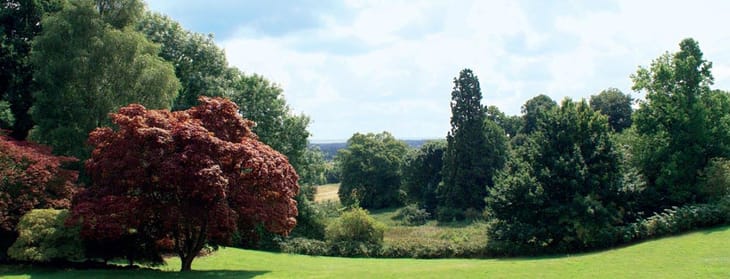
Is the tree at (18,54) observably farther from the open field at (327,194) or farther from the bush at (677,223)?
the open field at (327,194)

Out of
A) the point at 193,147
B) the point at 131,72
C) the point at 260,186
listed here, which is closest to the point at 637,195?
the point at 260,186

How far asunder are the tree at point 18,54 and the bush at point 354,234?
1686cm

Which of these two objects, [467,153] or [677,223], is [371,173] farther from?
[677,223]

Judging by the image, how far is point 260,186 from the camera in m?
18.2

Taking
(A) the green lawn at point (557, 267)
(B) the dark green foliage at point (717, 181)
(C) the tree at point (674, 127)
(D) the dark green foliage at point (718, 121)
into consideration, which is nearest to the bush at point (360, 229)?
(A) the green lawn at point (557, 267)

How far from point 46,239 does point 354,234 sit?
55.0 ft

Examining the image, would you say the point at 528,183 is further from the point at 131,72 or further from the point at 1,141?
the point at 1,141

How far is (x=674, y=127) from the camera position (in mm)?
29969

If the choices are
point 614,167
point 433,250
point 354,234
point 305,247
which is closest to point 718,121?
point 614,167

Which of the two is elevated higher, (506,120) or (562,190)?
(506,120)

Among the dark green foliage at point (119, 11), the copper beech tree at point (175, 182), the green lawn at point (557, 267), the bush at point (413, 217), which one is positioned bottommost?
the bush at point (413, 217)

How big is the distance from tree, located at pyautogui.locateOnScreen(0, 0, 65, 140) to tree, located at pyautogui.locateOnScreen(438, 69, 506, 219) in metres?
37.1

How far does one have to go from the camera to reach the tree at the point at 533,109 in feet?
247

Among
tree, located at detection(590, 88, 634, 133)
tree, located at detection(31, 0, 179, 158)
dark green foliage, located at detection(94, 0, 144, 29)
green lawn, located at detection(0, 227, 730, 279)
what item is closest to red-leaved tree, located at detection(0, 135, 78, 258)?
green lawn, located at detection(0, 227, 730, 279)
